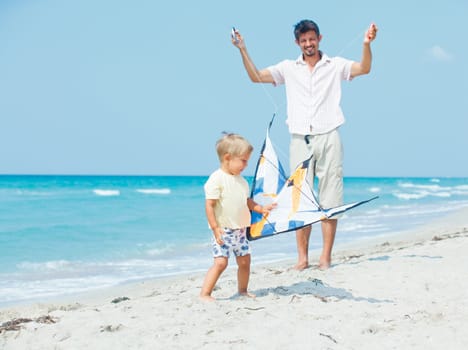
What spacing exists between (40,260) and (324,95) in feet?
16.1

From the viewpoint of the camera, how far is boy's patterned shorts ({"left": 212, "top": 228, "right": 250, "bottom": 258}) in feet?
13.2

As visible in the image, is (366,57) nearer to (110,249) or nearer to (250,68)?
(250,68)

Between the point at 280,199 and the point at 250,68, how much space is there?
130cm

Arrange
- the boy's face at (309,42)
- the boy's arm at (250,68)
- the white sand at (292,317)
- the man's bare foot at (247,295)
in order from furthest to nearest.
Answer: the boy's face at (309,42)
the boy's arm at (250,68)
the man's bare foot at (247,295)
the white sand at (292,317)

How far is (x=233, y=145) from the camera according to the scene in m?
3.94

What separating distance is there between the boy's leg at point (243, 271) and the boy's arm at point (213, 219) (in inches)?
8.1

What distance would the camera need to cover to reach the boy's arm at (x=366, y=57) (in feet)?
14.9

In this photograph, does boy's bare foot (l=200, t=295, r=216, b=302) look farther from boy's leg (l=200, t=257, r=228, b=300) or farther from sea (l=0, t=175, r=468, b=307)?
sea (l=0, t=175, r=468, b=307)

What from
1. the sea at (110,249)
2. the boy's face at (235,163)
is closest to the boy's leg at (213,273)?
the boy's face at (235,163)

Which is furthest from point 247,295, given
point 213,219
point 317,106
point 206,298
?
point 317,106

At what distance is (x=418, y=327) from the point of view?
11.2 ft

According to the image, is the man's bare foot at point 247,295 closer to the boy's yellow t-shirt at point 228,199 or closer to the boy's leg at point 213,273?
the boy's leg at point 213,273

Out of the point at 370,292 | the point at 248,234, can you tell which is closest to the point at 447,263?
the point at 370,292

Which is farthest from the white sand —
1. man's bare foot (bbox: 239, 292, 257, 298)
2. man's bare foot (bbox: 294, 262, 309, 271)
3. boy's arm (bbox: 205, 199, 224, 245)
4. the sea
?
the sea
